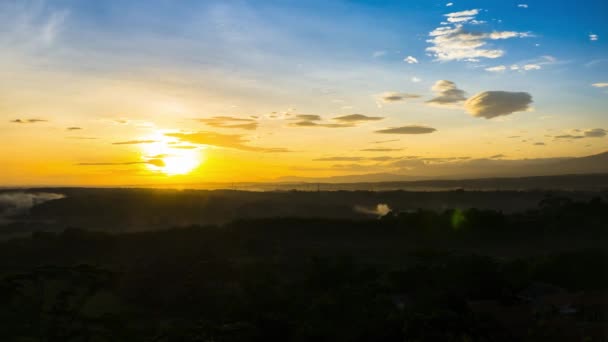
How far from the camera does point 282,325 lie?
35.1 ft

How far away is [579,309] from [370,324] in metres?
4.97

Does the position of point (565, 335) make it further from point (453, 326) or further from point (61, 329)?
point (61, 329)

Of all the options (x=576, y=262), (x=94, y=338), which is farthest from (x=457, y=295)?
(x=94, y=338)

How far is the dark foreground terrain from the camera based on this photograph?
9828 millimetres

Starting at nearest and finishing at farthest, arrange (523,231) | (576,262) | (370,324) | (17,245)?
1. (370,324)
2. (576,262)
3. (17,245)
4. (523,231)

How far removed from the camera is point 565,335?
966cm

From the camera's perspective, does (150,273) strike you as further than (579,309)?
Yes

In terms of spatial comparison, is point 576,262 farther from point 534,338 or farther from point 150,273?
point 150,273

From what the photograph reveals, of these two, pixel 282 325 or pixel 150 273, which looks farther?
pixel 150 273

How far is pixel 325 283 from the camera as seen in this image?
53.1 ft

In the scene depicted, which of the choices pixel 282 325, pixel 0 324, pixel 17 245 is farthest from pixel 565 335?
pixel 17 245

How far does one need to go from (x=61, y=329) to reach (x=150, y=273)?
8.06m

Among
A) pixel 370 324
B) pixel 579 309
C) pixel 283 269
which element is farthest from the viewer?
pixel 283 269

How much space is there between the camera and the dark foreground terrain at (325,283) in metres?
9.83
